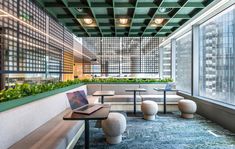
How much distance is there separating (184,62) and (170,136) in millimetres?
4780

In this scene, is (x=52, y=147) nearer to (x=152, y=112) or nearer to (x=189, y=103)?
(x=152, y=112)

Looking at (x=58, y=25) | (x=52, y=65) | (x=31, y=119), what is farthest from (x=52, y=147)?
(x=58, y=25)

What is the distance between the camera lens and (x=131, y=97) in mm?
7203

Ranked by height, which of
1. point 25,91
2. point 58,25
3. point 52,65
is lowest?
point 25,91

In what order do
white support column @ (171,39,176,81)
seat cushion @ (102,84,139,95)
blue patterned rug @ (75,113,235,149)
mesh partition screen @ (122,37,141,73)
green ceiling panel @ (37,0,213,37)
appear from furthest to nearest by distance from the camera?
mesh partition screen @ (122,37,141,73) < white support column @ (171,39,176,81) < seat cushion @ (102,84,139,95) < green ceiling panel @ (37,0,213,37) < blue patterned rug @ (75,113,235,149)

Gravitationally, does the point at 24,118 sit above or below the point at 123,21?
below

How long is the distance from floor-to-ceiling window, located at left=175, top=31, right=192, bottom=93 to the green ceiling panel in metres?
0.72

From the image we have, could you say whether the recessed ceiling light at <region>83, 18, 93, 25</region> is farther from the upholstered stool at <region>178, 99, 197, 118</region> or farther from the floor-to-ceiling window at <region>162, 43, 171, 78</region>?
the floor-to-ceiling window at <region>162, 43, 171, 78</region>

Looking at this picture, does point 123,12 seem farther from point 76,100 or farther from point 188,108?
point 76,100

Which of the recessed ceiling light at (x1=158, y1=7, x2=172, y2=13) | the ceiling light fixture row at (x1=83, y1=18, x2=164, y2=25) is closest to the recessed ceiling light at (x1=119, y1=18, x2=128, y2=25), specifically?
the ceiling light fixture row at (x1=83, y1=18, x2=164, y2=25)

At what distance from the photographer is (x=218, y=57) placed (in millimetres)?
5488

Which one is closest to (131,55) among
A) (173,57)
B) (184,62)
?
(173,57)

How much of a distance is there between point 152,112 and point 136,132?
1.31m

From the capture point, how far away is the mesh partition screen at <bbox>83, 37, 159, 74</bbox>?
11887mm
